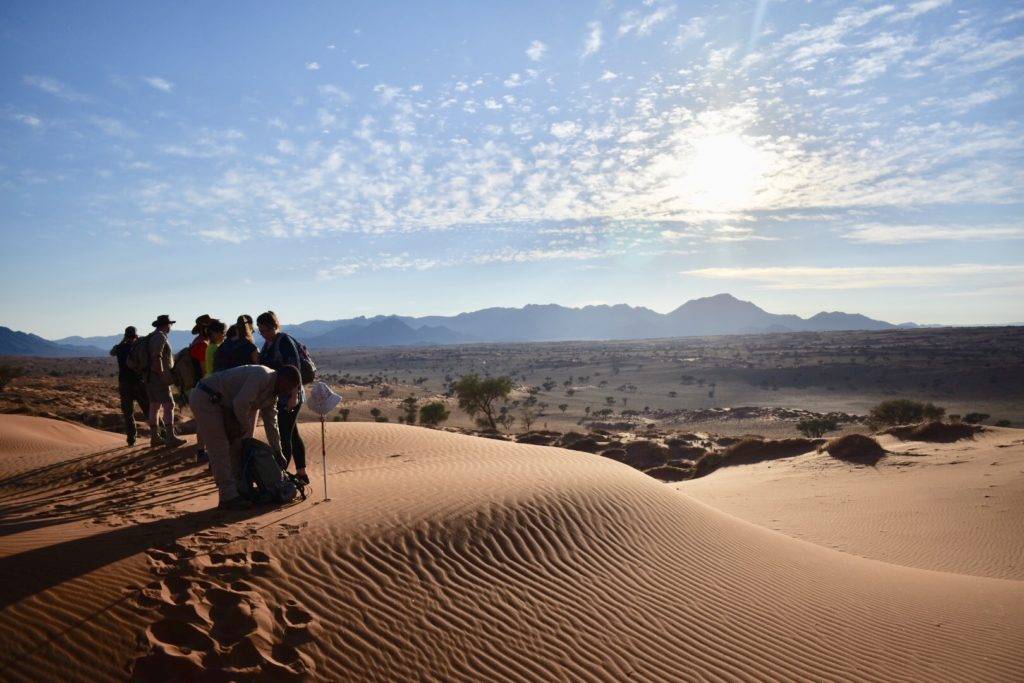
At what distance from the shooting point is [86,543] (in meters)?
5.04

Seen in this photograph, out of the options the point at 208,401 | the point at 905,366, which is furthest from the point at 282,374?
the point at 905,366

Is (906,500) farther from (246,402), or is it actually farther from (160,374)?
(160,374)

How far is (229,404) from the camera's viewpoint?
5996mm

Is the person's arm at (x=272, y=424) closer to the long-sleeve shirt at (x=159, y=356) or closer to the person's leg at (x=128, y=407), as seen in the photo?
the long-sleeve shirt at (x=159, y=356)

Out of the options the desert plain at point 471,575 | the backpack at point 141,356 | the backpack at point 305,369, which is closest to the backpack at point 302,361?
the backpack at point 305,369

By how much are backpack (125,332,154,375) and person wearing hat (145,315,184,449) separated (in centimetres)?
6

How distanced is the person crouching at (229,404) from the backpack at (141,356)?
441cm

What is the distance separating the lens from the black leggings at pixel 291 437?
702cm

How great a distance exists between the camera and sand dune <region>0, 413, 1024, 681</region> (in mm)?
4113

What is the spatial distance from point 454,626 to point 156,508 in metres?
3.94

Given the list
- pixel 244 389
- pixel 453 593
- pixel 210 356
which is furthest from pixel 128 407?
pixel 453 593

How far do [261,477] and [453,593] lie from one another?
2.67 m

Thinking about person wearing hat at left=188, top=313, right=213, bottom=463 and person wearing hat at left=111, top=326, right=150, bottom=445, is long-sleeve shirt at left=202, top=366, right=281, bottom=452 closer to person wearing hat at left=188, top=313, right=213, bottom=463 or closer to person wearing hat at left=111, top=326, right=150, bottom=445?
person wearing hat at left=188, top=313, right=213, bottom=463

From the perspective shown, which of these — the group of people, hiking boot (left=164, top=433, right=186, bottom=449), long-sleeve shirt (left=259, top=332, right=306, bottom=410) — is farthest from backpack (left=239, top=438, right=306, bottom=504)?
hiking boot (left=164, top=433, right=186, bottom=449)
